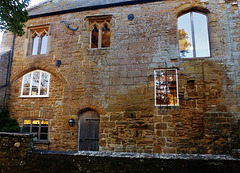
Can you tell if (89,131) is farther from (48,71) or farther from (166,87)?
(166,87)

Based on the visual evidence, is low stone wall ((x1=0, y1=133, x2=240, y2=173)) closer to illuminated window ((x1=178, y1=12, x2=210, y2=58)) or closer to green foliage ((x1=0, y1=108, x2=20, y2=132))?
green foliage ((x1=0, y1=108, x2=20, y2=132))

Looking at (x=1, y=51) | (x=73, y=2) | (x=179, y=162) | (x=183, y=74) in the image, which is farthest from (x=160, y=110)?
(x=1, y=51)

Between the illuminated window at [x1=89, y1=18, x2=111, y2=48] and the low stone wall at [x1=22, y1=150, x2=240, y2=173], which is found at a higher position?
the illuminated window at [x1=89, y1=18, x2=111, y2=48]

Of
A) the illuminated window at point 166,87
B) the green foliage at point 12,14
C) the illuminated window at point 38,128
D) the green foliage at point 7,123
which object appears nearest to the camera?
the green foliage at point 12,14

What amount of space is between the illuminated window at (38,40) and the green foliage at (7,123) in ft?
11.4

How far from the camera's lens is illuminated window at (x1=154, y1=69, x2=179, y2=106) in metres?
7.08

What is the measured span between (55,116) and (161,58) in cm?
567

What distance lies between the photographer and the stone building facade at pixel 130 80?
671 cm

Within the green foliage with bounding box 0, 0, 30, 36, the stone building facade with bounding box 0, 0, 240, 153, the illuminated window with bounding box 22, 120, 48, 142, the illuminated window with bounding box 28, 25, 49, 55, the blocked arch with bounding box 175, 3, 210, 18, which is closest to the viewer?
the green foliage with bounding box 0, 0, 30, 36

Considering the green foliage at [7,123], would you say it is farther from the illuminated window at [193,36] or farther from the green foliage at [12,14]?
the illuminated window at [193,36]

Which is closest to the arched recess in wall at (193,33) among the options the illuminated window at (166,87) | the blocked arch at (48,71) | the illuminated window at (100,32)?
the illuminated window at (166,87)

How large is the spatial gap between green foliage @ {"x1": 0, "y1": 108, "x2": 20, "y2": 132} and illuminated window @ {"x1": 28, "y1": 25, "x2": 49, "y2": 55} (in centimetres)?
348

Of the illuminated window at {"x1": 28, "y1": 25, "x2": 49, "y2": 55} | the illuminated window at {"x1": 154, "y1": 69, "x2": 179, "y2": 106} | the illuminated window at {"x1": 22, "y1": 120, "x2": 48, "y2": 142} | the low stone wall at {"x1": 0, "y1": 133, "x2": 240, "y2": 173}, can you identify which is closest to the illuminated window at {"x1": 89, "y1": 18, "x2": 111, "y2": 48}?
the illuminated window at {"x1": 28, "y1": 25, "x2": 49, "y2": 55}

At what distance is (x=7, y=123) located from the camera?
810 cm
